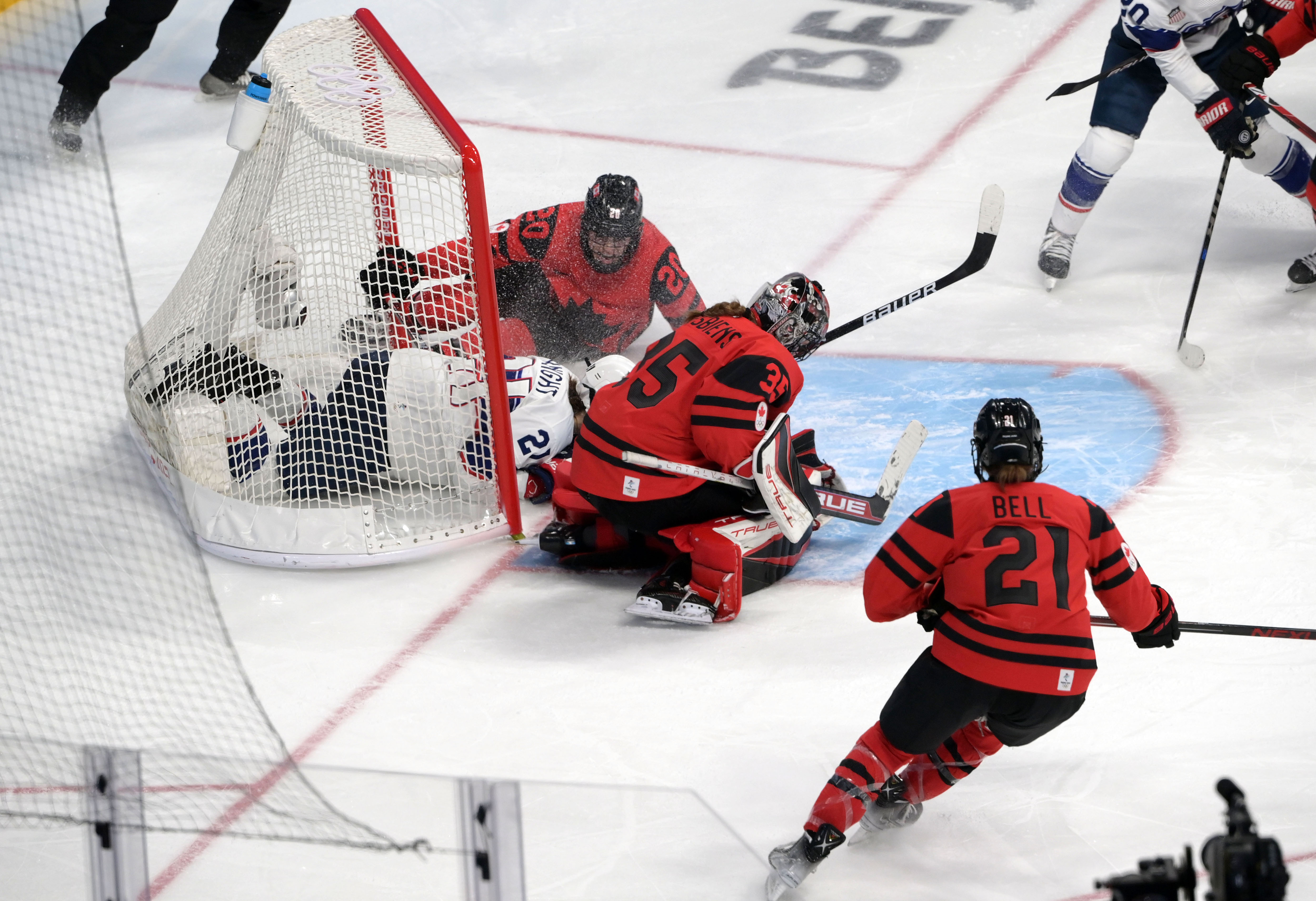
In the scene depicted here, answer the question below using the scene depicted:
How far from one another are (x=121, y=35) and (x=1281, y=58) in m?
4.31

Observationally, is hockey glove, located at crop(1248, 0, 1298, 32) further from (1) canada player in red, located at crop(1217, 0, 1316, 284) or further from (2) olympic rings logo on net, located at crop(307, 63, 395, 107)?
(2) olympic rings logo on net, located at crop(307, 63, 395, 107)

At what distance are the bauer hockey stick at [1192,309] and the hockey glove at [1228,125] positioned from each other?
35mm

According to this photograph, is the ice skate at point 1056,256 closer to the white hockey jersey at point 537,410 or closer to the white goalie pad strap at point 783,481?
the white hockey jersey at point 537,410

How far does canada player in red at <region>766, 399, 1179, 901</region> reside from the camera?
2.14m

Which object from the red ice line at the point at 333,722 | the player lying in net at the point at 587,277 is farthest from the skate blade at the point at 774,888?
the player lying in net at the point at 587,277

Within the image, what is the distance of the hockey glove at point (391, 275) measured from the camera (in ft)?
11.5

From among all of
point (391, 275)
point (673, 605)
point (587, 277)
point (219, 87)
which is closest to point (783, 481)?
point (673, 605)

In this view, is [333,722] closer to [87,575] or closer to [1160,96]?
[87,575]

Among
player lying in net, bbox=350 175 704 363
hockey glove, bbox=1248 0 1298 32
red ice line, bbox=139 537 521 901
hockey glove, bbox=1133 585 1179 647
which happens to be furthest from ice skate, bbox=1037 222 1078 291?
hockey glove, bbox=1133 585 1179 647

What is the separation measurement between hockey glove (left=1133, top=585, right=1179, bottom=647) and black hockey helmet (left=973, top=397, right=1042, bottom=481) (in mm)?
330

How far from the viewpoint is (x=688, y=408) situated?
3016mm

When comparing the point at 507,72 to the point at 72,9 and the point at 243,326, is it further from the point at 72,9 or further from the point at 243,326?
the point at 243,326

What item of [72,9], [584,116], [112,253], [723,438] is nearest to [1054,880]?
[723,438]

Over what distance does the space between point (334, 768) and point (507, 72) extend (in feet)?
16.3
